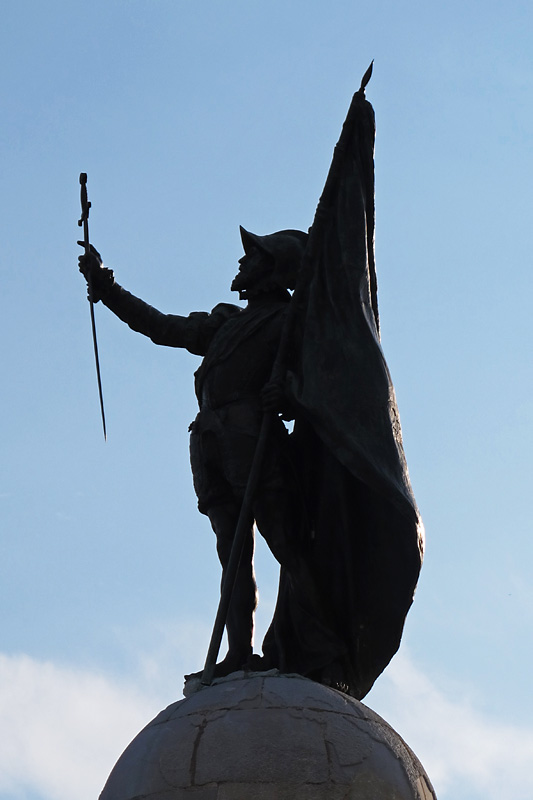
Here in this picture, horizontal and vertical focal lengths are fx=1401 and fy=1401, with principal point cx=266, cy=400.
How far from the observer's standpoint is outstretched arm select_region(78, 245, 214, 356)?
9531mm

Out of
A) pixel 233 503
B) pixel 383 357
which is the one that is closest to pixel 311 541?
pixel 233 503

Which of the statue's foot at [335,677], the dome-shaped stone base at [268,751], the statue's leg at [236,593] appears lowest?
the dome-shaped stone base at [268,751]

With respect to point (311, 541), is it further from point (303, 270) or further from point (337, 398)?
point (303, 270)

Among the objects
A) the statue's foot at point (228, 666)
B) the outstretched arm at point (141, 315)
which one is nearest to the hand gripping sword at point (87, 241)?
the outstretched arm at point (141, 315)

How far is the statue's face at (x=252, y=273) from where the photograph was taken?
9.38m

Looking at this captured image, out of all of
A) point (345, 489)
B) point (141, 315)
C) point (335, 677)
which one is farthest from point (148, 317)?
point (335, 677)

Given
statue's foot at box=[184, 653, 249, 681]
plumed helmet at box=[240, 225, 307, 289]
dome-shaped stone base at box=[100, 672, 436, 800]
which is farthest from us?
plumed helmet at box=[240, 225, 307, 289]

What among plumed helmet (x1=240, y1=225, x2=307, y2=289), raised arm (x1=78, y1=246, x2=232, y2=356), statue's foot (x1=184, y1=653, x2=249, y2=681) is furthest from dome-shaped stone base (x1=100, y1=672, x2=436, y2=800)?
plumed helmet (x1=240, y1=225, x2=307, y2=289)

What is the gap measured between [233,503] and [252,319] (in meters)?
1.23

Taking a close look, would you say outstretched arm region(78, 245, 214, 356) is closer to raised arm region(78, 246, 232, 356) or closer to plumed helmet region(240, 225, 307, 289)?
raised arm region(78, 246, 232, 356)

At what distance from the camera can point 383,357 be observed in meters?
8.82

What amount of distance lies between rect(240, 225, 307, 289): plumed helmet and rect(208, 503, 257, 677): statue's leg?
1.60 m

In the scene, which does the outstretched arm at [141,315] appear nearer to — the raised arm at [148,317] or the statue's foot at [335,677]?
the raised arm at [148,317]

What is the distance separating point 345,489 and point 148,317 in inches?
78.9
